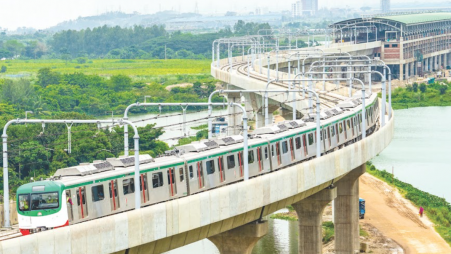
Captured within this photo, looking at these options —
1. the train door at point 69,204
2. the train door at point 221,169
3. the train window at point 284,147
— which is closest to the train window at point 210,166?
the train door at point 221,169

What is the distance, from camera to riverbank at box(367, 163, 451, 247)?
5898 cm

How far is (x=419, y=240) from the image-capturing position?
5588 centimetres

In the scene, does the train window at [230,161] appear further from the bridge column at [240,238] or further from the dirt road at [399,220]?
the dirt road at [399,220]

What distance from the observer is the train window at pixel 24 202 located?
26.5 meters

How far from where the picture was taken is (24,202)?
26.6 meters

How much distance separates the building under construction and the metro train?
109 m

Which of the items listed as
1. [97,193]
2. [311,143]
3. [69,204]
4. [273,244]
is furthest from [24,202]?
[273,244]

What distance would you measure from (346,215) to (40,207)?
97.1 feet

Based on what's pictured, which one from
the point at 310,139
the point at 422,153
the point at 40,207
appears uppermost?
the point at 40,207

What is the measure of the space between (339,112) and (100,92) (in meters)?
88.2

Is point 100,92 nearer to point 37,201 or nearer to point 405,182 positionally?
point 405,182

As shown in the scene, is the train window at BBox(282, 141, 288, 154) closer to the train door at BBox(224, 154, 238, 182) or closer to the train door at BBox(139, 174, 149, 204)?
the train door at BBox(224, 154, 238, 182)

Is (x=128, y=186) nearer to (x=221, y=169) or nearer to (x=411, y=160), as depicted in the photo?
(x=221, y=169)

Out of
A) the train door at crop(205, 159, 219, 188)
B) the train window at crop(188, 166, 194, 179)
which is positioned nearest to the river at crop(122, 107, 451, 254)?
the train door at crop(205, 159, 219, 188)
